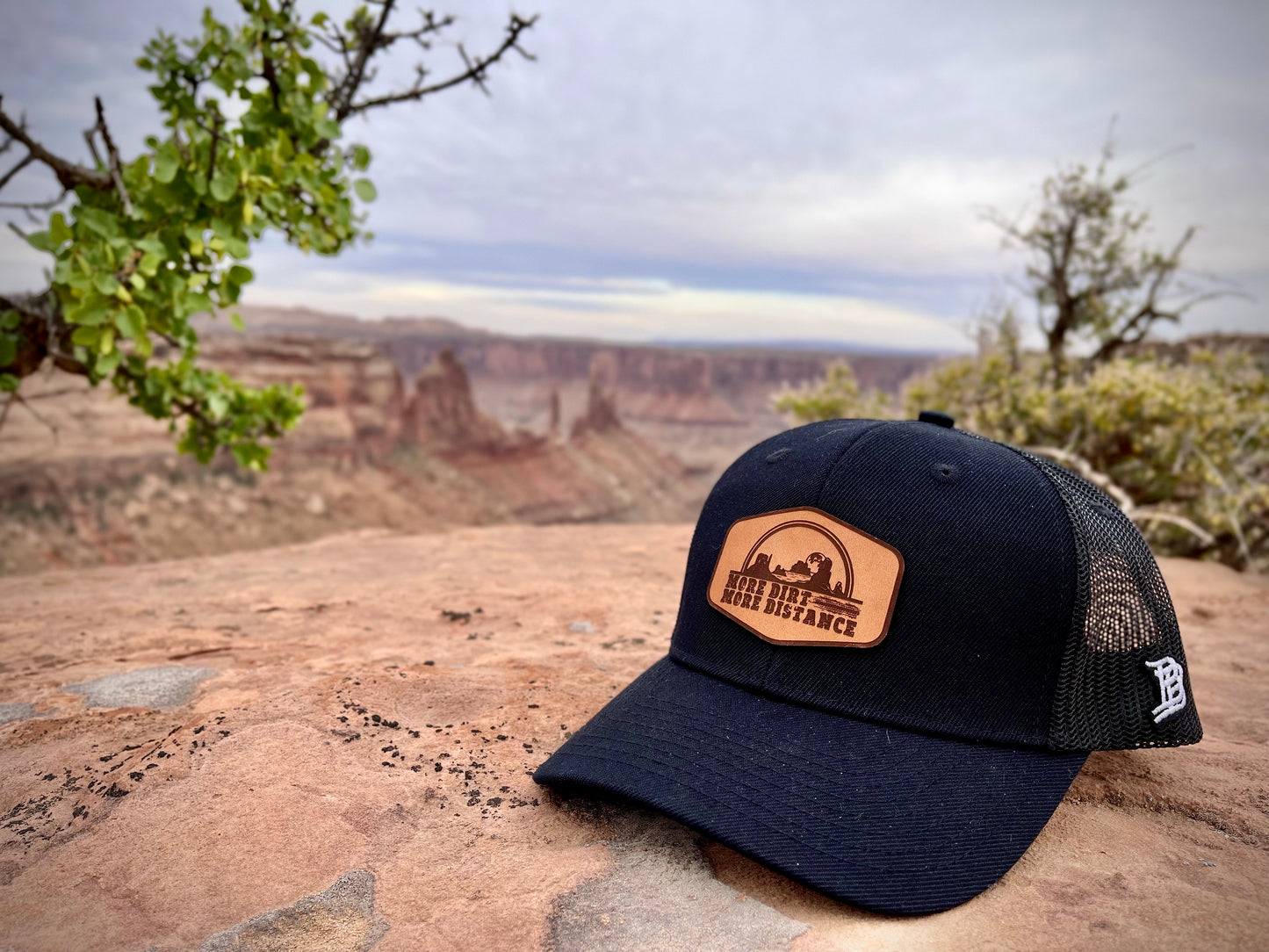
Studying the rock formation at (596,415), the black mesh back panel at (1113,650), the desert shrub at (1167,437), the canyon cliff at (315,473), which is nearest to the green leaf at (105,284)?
the black mesh back panel at (1113,650)

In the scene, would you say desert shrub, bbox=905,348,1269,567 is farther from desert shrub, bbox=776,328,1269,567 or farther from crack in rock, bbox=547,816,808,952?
crack in rock, bbox=547,816,808,952

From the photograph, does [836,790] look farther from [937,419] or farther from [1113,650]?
[937,419]

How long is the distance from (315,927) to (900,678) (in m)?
1.13

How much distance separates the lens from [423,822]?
1.60 metres

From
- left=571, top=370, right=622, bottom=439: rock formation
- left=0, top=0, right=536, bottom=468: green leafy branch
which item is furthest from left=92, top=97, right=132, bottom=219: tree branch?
left=571, top=370, right=622, bottom=439: rock formation

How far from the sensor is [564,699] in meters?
2.26

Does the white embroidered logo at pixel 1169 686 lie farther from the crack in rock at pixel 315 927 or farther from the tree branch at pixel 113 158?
the tree branch at pixel 113 158

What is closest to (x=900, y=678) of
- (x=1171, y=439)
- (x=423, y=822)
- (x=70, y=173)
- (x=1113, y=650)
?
(x=1113, y=650)

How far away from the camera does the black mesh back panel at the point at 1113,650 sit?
1508 millimetres

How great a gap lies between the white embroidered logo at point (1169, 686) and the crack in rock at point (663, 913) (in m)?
0.92

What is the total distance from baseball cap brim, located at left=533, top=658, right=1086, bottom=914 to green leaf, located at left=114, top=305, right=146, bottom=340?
203 cm

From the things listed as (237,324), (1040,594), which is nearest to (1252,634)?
(1040,594)

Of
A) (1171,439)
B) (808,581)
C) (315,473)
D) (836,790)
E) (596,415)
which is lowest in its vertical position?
(315,473)

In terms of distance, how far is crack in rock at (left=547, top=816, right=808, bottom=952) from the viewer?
1241 millimetres
